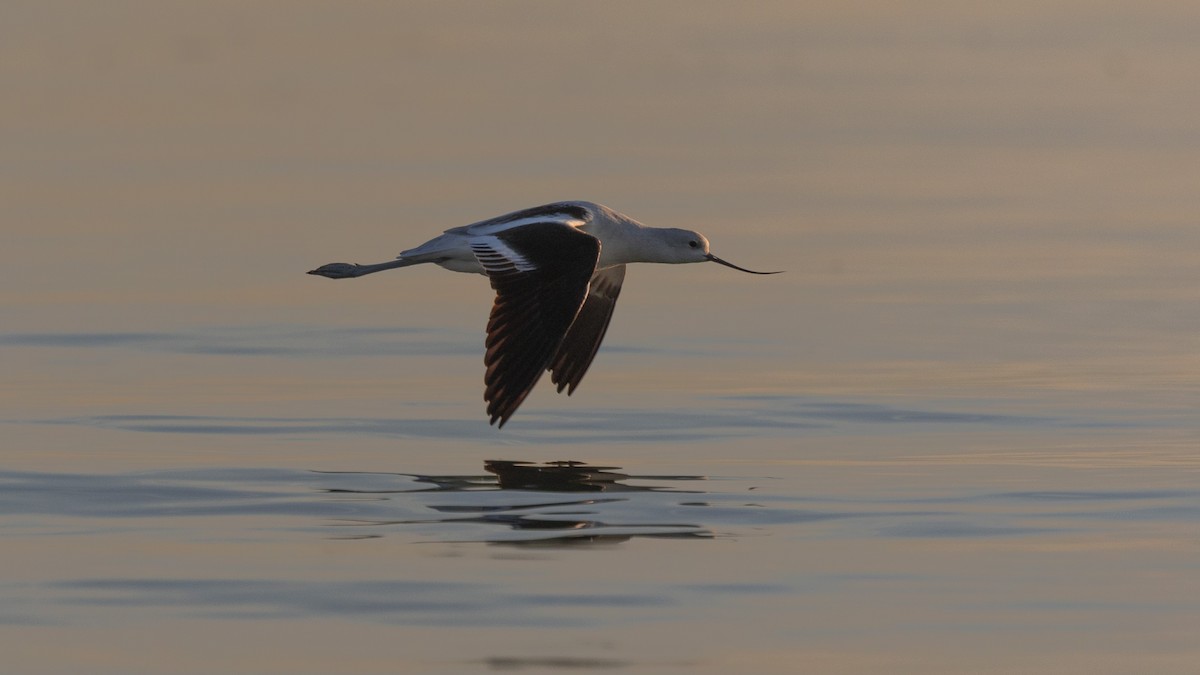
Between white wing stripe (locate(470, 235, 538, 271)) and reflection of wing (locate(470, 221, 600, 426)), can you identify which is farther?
white wing stripe (locate(470, 235, 538, 271))

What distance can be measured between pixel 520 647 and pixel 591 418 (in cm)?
487

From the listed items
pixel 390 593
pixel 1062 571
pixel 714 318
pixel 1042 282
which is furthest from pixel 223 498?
pixel 1042 282

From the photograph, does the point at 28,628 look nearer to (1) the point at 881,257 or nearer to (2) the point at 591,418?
(2) the point at 591,418

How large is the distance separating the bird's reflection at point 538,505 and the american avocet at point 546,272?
457mm

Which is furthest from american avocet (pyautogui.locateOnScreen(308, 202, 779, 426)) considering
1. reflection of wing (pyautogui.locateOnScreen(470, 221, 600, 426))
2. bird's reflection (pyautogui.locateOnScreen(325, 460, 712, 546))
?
bird's reflection (pyautogui.locateOnScreen(325, 460, 712, 546))

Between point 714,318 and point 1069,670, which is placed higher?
point 714,318

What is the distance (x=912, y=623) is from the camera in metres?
8.15

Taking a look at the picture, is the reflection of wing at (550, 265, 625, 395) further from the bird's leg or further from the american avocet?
the bird's leg

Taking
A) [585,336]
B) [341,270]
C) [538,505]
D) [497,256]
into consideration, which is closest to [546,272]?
[497,256]

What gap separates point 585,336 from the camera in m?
13.5

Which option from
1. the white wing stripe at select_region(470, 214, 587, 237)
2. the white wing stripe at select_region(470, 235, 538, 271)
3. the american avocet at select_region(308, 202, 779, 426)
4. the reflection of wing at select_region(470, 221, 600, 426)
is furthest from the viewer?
the white wing stripe at select_region(470, 214, 587, 237)

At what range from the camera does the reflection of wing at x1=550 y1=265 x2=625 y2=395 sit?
1323 cm

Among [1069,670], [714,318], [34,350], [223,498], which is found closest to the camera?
[1069,670]

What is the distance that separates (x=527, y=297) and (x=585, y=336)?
1733mm
